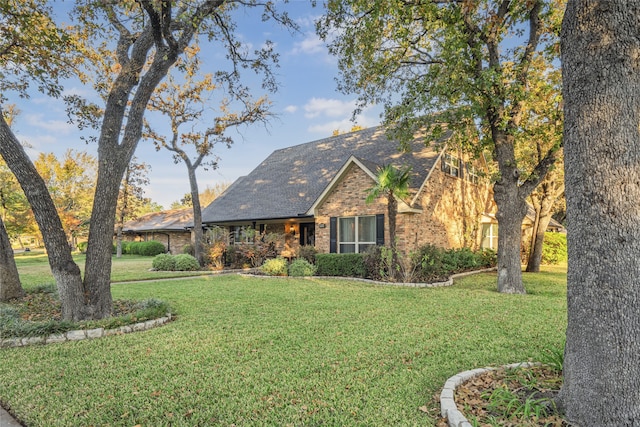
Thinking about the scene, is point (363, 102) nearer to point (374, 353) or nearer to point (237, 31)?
point (237, 31)

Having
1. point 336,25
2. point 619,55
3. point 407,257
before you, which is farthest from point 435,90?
point 619,55

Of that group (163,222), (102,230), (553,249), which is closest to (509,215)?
(102,230)

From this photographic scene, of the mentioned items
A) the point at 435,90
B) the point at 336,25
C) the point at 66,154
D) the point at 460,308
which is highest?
the point at 66,154

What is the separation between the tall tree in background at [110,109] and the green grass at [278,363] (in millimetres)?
1315

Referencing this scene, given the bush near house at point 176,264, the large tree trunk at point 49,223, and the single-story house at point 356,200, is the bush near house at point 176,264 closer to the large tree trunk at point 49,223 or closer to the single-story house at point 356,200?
the single-story house at point 356,200

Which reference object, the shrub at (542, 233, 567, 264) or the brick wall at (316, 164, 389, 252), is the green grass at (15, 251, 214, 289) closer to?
the brick wall at (316, 164, 389, 252)

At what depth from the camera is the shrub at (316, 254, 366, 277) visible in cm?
1287

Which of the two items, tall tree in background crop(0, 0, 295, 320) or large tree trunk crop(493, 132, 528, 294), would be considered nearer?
tall tree in background crop(0, 0, 295, 320)

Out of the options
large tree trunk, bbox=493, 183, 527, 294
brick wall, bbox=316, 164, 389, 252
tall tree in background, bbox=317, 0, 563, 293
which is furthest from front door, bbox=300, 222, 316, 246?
large tree trunk, bbox=493, 183, 527, 294

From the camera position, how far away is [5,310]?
649 cm

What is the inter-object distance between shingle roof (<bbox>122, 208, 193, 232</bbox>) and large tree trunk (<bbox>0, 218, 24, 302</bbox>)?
17690mm

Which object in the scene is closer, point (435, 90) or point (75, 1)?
point (75, 1)

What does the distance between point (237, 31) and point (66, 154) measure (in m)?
34.5

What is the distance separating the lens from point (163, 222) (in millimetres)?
30906
